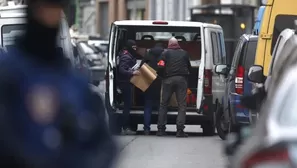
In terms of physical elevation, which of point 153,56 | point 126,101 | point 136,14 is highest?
point 153,56

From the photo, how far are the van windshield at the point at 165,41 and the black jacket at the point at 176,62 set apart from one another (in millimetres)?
695

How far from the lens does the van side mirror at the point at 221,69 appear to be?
16531 millimetres

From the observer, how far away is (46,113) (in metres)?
4.15

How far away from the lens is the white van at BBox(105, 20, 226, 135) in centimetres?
1719

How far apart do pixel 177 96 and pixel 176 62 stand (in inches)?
24.6

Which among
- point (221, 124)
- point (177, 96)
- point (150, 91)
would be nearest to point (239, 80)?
point (221, 124)

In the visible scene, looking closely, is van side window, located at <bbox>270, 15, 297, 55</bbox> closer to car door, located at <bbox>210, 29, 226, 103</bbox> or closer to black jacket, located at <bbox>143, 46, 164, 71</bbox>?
car door, located at <bbox>210, 29, 226, 103</bbox>

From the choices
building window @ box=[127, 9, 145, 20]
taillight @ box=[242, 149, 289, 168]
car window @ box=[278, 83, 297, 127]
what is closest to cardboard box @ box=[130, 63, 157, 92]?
car window @ box=[278, 83, 297, 127]

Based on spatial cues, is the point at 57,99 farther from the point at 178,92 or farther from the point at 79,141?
the point at 178,92

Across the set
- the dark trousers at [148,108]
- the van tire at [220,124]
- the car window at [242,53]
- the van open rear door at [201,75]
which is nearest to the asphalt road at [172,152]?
the van tire at [220,124]

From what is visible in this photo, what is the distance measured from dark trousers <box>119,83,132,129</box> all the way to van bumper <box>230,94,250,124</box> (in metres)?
2.35

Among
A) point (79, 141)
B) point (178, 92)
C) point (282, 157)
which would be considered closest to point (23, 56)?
point (79, 141)

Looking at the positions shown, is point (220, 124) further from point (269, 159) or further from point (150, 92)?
point (269, 159)

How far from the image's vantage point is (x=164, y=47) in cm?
1888
